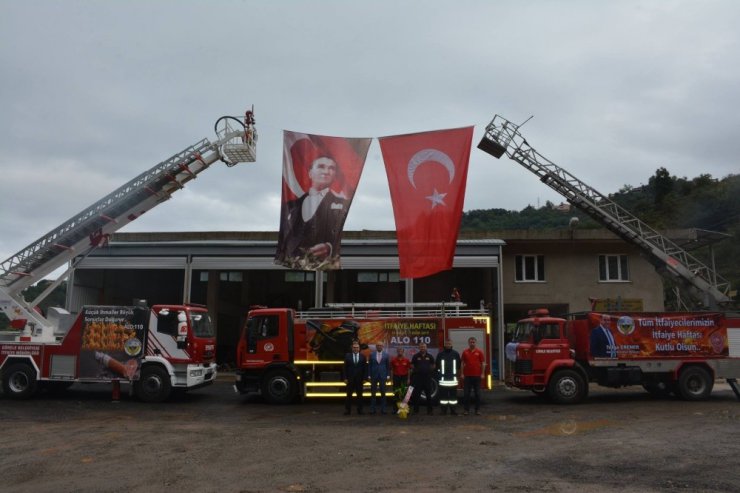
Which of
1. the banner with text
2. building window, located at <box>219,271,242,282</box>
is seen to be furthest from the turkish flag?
building window, located at <box>219,271,242,282</box>

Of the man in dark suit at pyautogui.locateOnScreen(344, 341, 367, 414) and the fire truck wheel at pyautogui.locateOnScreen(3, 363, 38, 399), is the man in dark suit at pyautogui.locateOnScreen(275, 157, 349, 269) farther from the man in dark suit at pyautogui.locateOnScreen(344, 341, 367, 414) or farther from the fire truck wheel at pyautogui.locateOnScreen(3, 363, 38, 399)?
the fire truck wheel at pyautogui.locateOnScreen(3, 363, 38, 399)

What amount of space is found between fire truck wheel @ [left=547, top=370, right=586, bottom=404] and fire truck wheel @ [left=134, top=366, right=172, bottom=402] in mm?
10171

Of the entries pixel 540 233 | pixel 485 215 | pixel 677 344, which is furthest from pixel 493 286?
pixel 485 215

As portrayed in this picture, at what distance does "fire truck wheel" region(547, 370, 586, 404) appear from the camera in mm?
14602

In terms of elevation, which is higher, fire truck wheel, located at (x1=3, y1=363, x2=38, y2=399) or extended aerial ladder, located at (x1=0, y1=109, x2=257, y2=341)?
extended aerial ladder, located at (x1=0, y1=109, x2=257, y2=341)

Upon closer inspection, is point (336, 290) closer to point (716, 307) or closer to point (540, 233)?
point (540, 233)

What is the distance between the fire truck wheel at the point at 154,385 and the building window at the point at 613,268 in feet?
64.1

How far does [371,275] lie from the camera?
100 feet

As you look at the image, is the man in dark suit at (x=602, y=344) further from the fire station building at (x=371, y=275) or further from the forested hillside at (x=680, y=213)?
the forested hillside at (x=680, y=213)

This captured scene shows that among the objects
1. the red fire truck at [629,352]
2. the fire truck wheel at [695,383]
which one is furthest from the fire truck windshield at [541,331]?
the fire truck wheel at [695,383]

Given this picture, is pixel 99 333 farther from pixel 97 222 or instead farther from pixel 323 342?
pixel 323 342

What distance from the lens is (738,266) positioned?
144 ft

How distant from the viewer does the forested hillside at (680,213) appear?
46188mm

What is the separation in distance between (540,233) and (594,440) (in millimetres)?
16199
